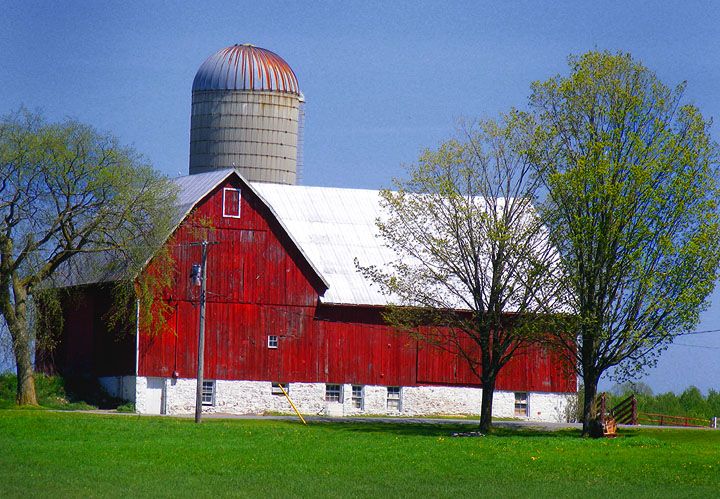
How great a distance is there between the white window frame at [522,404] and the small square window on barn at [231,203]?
1450 cm

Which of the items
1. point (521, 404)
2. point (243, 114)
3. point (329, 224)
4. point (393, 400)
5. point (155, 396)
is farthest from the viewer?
point (243, 114)

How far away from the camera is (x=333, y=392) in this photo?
55.0 m

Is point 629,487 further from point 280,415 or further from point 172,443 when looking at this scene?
point 280,415

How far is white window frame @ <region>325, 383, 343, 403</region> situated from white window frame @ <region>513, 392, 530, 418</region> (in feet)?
25.8

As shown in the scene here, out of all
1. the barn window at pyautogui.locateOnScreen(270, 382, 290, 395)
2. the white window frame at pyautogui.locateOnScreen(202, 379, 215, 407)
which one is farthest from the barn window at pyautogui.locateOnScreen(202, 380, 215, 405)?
the barn window at pyautogui.locateOnScreen(270, 382, 290, 395)

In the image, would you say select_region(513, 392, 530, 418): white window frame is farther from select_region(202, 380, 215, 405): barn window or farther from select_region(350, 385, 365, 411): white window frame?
select_region(202, 380, 215, 405): barn window

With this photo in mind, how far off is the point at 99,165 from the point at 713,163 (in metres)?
22.2

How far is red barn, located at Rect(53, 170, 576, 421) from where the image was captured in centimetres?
5244

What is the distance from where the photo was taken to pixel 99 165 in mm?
50344

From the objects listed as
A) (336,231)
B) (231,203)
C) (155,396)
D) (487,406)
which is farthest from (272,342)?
(487,406)

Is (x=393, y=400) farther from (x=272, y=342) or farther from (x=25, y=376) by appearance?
→ (x=25, y=376)

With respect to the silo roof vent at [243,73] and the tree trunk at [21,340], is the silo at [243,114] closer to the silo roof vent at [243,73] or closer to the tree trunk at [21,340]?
the silo roof vent at [243,73]

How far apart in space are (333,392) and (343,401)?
21.7 inches

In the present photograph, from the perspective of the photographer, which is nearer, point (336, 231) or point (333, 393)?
point (333, 393)
